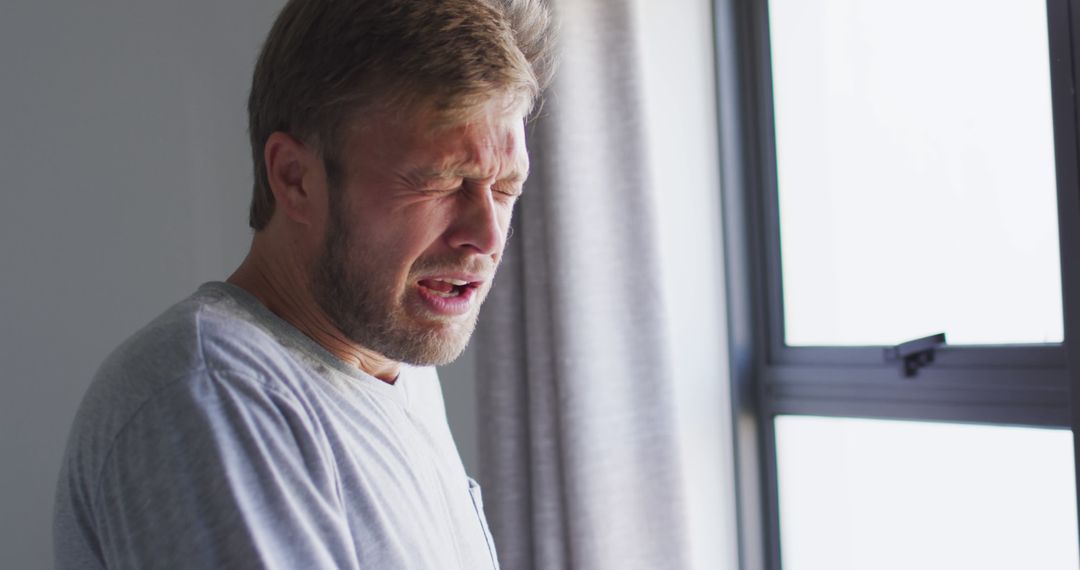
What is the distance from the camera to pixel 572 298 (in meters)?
1.93

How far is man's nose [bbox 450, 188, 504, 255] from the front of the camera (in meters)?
1.05

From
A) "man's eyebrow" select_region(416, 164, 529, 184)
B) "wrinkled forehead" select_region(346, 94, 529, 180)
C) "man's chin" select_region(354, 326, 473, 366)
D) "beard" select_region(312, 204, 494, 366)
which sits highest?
"wrinkled forehead" select_region(346, 94, 529, 180)

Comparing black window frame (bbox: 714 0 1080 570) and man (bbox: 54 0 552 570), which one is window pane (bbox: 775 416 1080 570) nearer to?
black window frame (bbox: 714 0 1080 570)

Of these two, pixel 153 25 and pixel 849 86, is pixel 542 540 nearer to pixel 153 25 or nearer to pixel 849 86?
pixel 849 86

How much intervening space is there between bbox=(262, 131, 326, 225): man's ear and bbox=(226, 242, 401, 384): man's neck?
0.06 m

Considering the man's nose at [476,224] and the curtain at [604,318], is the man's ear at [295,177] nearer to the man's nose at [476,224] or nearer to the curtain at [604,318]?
the man's nose at [476,224]

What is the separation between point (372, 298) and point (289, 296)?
0.08m

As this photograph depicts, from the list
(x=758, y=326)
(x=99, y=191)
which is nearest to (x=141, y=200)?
(x=99, y=191)

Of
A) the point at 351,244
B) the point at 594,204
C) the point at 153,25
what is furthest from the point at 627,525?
the point at 153,25

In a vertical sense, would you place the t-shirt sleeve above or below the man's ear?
below

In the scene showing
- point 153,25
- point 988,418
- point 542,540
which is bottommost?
point 542,540

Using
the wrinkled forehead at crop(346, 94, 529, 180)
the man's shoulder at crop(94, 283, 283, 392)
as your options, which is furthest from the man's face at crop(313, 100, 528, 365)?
the man's shoulder at crop(94, 283, 283, 392)

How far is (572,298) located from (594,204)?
7.0 inches

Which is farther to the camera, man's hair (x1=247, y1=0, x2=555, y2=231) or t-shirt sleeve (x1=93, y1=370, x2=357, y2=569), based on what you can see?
man's hair (x1=247, y1=0, x2=555, y2=231)
